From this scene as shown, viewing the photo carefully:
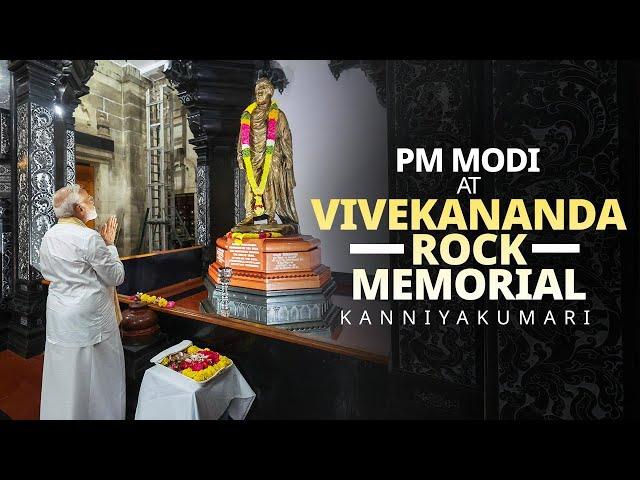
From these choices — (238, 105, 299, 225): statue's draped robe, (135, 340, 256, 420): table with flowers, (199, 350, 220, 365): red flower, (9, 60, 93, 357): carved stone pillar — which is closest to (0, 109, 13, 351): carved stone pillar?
(9, 60, 93, 357): carved stone pillar

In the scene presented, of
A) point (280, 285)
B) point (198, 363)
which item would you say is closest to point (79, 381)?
point (198, 363)

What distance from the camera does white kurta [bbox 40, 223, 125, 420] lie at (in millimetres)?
1292

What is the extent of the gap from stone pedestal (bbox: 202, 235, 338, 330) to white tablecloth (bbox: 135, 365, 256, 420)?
630mm

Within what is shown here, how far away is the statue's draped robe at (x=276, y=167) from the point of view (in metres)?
A: 2.39

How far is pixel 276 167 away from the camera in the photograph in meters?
2.41

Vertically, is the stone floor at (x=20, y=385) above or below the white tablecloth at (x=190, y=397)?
below

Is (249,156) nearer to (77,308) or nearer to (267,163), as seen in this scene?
(267,163)

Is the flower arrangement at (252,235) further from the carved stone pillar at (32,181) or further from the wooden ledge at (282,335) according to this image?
the carved stone pillar at (32,181)

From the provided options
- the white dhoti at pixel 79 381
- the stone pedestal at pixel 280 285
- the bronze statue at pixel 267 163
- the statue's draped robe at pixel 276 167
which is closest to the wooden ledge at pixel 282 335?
the white dhoti at pixel 79 381

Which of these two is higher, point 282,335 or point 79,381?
point 282,335

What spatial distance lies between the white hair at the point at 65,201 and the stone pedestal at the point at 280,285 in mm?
1058

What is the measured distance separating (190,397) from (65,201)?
3.42 feet

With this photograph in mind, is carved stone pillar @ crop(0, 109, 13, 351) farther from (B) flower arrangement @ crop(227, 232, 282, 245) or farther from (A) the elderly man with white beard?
(B) flower arrangement @ crop(227, 232, 282, 245)

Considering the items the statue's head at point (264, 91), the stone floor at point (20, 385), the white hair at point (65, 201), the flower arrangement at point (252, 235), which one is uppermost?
the statue's head at point (264, 91)
